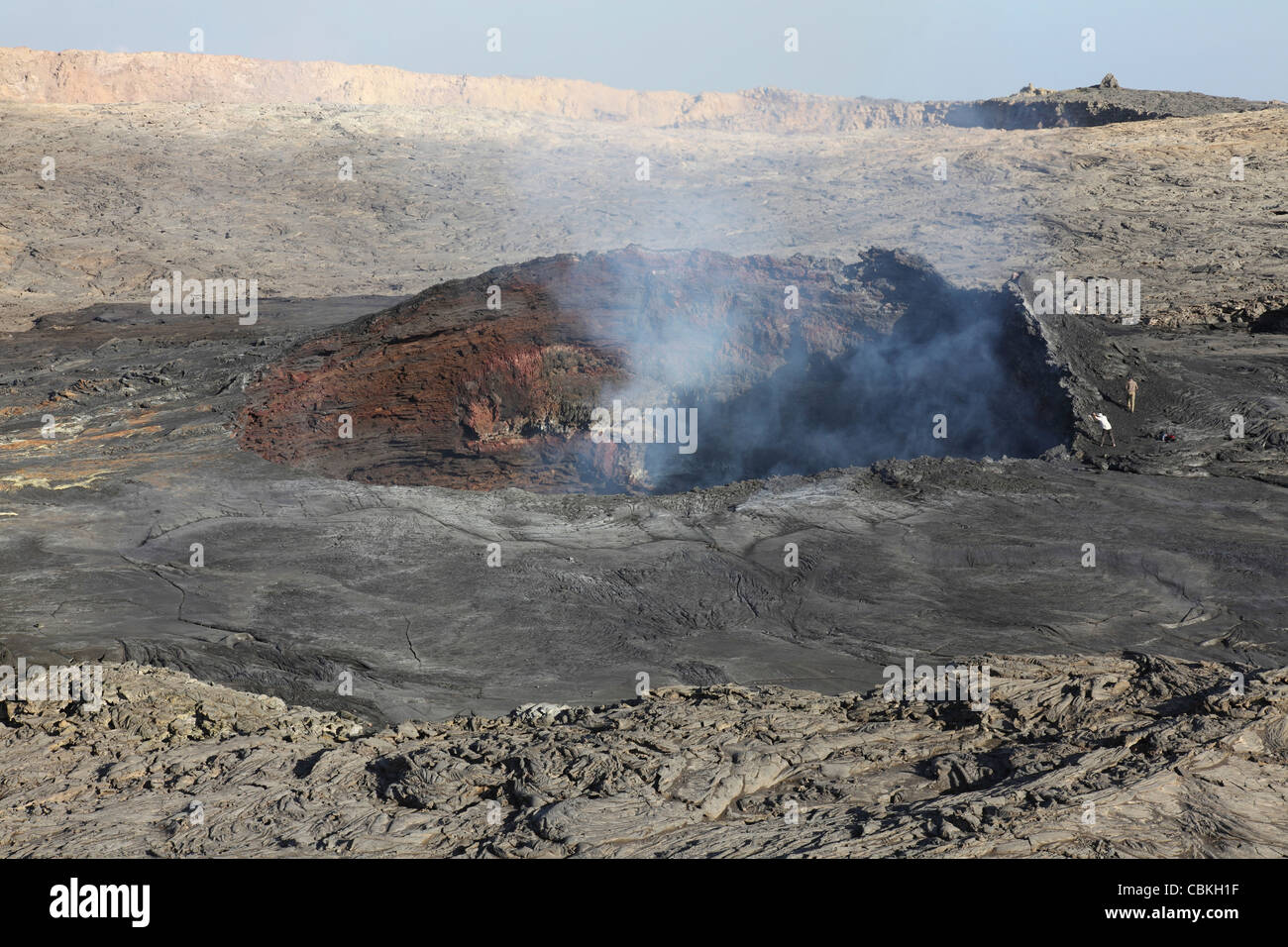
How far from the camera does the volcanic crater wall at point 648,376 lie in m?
12.7

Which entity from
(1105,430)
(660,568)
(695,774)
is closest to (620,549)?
(660,568)

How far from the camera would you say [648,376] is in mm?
13891

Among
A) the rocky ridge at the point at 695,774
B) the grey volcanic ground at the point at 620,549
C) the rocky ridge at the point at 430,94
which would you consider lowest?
the rocky ridge at the point at 695,774

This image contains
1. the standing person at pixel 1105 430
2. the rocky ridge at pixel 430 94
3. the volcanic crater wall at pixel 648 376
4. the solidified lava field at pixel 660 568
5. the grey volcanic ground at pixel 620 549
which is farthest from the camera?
the rocky ridge at pixel 430 94

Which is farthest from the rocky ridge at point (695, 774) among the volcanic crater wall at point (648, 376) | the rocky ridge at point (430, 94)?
the rocky ridge at point (430, 94)

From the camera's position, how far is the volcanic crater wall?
12.7m

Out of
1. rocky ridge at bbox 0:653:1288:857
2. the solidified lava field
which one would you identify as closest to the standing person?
the solidified lava field

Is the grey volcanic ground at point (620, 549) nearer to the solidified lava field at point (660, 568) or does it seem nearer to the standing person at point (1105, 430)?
the solidified lava field at point (660, 568)

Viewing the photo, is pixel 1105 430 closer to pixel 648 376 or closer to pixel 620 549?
pixel 620 549

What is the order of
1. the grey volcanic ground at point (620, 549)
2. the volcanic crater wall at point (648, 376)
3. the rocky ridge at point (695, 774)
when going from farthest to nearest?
the volcanic crater wall at point (648, 376) < the grey volcanic ground at point (620, 549) < the rocky ridge at point (695, 774)

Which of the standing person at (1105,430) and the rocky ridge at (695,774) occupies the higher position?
the standing person at (1105,430)

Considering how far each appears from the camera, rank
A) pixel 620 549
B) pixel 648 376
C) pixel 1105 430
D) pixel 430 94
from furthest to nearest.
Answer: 1. pixel 430 94
2. pixel 648 376
3. pixel 1105 430
4. pixel 620 549

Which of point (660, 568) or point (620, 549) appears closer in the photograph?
point (660, 568)

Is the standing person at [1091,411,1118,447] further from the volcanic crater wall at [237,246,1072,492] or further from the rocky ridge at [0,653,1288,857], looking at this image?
the rocky ridge at [0,653,1288,857]
